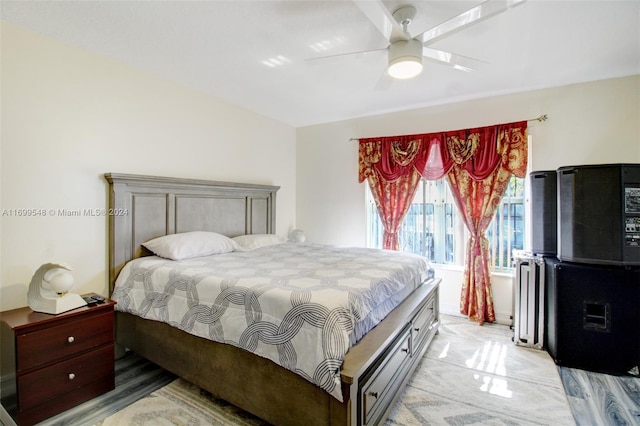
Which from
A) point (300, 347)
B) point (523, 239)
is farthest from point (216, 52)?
point (523, 239)

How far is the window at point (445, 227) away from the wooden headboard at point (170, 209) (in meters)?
1.75

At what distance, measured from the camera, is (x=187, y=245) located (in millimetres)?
2715

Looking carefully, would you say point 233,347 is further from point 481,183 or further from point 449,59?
point 481,183

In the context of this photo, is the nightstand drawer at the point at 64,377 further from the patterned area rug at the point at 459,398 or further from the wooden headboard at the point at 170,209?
the wooden headboard at the point at 170,209

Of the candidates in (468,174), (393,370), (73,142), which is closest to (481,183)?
(468,174)

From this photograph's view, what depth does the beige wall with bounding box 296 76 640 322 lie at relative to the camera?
9.62ft

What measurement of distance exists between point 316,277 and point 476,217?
2.38 m

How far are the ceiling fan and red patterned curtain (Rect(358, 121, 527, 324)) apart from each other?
4.90ft

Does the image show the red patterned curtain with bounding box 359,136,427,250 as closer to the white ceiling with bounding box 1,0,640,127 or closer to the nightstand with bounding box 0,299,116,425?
the white ceiling with bounding box 1,0,640,127

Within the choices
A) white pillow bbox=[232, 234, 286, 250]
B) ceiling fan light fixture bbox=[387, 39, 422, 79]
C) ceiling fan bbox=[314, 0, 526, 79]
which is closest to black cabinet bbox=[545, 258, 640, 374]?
ceiling fan bbox=[314, 0, 526, 79]

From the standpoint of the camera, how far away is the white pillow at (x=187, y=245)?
8.60 feet

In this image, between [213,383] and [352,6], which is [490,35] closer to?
[352,6]

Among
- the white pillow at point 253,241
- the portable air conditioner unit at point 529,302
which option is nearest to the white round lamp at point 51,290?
the white pillow at point 253,241

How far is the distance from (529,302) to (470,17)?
2.49 metres
